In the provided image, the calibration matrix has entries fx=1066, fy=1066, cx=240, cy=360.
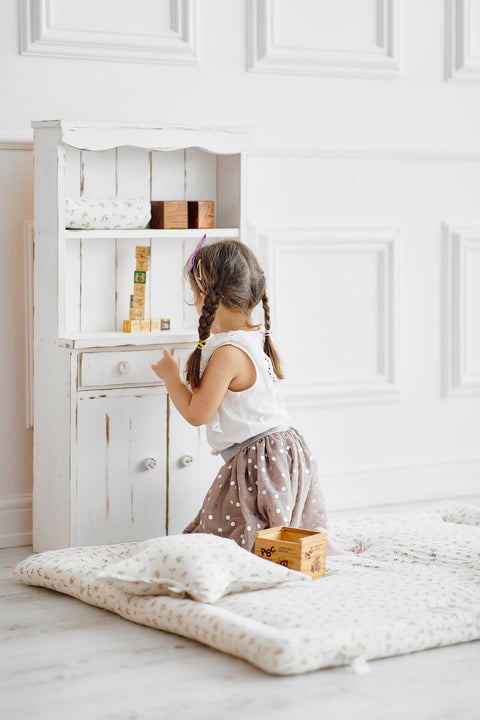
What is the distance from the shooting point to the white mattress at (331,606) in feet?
6.72

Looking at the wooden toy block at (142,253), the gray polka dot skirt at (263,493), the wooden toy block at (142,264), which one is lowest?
the gray polka dot skirt at (263,493)

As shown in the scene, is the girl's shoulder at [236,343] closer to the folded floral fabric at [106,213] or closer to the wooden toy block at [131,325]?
the wooden toy block at [131,325]

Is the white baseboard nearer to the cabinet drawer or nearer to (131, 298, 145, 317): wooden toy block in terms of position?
the cabinet drawer

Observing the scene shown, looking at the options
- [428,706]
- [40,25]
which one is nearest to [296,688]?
[428,706]

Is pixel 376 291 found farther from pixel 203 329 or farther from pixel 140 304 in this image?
pixel 203 329

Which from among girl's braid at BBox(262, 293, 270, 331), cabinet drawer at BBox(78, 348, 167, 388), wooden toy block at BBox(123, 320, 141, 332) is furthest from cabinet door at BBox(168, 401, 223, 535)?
girl's braid at BBox(262, 293, 270, 331)

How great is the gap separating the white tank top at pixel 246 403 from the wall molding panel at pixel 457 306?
116cm

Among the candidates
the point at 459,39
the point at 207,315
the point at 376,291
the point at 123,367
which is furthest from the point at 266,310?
the point at 459,39

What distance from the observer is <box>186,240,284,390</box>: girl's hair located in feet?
9.28

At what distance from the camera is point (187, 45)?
129 inches

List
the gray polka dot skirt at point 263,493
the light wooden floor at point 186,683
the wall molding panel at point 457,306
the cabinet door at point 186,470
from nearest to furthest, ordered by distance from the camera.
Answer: the light wooden floor at point 186,683
the gray polka dot skirt at point 263,493
the cabinet door at point 186,470
the wall molding panel at point 457,306

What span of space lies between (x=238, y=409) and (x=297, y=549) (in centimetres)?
48

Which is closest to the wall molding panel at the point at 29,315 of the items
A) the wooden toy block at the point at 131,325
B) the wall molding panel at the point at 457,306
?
the wooden toy block at the point at 131,325

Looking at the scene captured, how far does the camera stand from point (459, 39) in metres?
3.73
